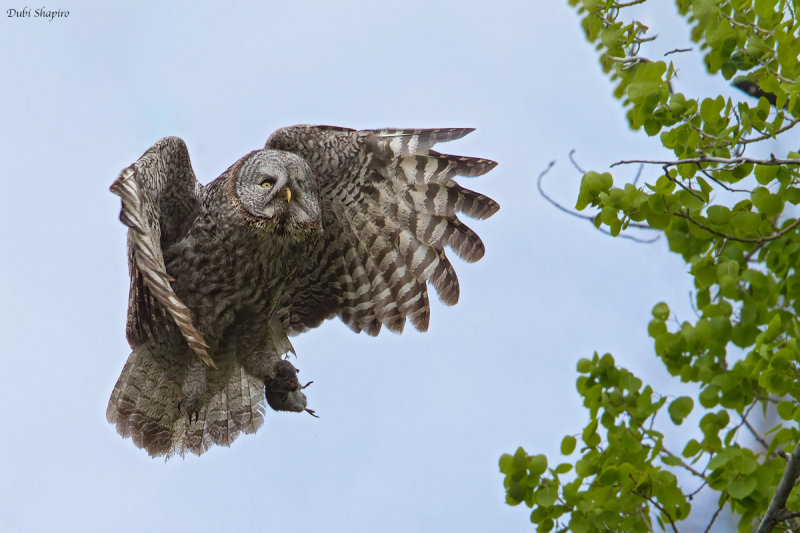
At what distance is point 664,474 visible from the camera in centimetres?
346

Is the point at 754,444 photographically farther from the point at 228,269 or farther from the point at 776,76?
the point at 228,269

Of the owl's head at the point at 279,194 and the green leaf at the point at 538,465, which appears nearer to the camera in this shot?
the green leaf at the point at 538,465

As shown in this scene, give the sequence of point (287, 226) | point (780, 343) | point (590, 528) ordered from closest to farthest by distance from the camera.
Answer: point (780, 343), point (590, 528), point (287, 226)

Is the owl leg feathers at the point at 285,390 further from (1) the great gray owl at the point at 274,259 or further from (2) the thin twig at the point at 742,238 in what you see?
(2) the thin twig at the point at 742,238

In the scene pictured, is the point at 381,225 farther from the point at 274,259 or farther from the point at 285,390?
the point at 285,390

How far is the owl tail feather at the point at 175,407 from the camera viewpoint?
6125 millimetres

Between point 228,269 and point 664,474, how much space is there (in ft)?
10.4

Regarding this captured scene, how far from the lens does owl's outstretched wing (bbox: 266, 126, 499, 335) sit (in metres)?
6.08

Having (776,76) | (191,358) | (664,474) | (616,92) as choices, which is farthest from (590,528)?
(191,358)

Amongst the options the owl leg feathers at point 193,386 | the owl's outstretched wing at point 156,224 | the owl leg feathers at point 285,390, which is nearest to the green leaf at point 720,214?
the owl's outstretched wing at point 156,224

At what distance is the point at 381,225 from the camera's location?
20.8ft

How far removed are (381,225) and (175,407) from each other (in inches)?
70.8

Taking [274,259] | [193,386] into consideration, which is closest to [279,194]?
[274,259]

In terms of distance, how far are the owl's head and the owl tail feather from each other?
1.09m
